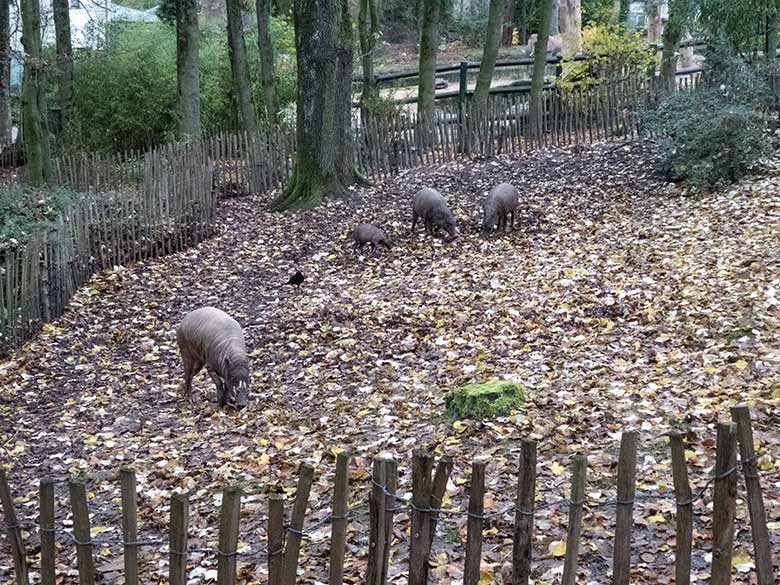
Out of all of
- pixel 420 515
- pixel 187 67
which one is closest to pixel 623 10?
pixel 187 67

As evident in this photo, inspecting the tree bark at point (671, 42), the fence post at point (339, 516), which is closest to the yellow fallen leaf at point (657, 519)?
the fence post at point (339, 516)

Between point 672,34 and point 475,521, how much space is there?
54.6 ft

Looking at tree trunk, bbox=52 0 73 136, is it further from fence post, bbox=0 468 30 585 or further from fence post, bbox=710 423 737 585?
fence post, bbox=710 423 737 585

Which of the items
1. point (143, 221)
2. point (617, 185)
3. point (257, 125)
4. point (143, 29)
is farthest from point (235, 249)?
point (143, 29)

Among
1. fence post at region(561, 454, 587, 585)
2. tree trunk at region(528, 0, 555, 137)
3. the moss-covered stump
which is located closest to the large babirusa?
the moss-covered stump

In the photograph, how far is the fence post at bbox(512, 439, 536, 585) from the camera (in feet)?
11.5

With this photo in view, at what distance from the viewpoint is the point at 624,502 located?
352 centimetres

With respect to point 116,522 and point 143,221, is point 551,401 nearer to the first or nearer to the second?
point 116,522

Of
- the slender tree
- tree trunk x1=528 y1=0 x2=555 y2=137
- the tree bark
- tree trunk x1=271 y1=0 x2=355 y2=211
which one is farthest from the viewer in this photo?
tree trunk x1=528 y1=0 x2=555 y2=137

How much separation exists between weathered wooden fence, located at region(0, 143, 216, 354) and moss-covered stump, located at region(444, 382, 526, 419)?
19.0 ft

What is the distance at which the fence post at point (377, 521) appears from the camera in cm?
368

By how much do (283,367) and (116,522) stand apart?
325 cm

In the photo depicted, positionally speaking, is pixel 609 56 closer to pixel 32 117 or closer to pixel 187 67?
pixel 187 67

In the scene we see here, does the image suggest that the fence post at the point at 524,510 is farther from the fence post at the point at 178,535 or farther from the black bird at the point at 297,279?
the black bird at the point at 297,279
